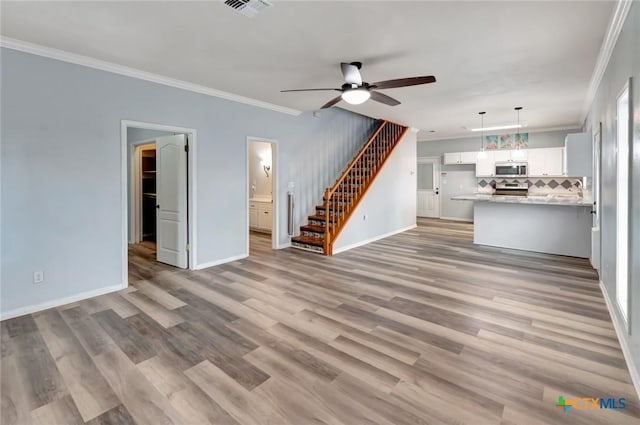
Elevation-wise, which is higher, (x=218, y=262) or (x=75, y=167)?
(x=75, y=167)

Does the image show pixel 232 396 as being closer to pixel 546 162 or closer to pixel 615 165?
pixel 615 165

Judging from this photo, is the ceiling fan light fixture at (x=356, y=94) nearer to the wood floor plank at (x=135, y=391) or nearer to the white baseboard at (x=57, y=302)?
the wood floor plank at (x=135, y=391)

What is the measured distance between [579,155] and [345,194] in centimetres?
405

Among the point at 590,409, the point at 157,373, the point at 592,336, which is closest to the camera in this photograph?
the point at 590,409

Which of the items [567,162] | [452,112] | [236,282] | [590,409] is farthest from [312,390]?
[452,112]

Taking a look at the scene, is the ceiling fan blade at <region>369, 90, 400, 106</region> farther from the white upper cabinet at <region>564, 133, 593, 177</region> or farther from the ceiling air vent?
the white upper cabinet at <region>564, 133, 593, 177</region>

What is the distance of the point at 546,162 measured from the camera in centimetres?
830

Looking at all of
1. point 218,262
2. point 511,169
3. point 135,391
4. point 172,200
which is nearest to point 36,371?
point 135,391

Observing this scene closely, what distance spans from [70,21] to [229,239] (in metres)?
3.32

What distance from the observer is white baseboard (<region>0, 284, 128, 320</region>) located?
3.18 m

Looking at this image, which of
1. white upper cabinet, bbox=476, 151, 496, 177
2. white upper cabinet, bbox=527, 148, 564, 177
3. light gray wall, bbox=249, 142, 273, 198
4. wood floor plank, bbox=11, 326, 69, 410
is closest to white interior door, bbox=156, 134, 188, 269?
wood floor plank, bbox=11, 326, 69, 410

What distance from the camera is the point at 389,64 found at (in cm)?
379

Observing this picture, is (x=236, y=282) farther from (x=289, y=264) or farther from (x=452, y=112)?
(x=452, y=112)

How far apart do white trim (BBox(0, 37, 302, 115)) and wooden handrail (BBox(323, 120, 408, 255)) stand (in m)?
2.27
